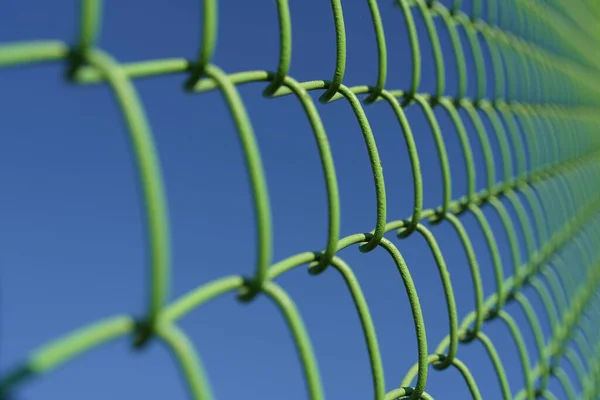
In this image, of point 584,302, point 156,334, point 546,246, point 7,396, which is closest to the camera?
point 7,396

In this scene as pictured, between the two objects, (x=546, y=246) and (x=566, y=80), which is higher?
(x=566, y=80)

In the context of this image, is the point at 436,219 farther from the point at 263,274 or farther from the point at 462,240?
the point at 263,274

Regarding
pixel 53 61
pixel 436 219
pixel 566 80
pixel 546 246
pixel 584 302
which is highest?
pixel 566 80

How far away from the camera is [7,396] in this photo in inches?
22.6

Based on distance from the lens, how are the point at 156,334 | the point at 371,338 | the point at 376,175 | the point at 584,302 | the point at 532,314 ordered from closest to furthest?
1. the point at 156,334
2. the point at 371,338
3. the point at 376,175
4. the point at 532,314
5. the point at 584,302

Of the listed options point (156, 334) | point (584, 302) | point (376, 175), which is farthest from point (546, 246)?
point (156, 334)

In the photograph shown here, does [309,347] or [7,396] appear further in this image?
[309,347]

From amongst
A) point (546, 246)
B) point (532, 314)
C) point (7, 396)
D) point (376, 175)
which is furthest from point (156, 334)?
point (546, 246)

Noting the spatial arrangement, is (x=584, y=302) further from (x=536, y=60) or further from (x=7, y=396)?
(x=7, y=396)

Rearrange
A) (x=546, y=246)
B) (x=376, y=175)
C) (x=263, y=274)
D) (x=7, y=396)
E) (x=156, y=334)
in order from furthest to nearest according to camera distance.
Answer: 1. (x=546, y=246)
2. (x=376, y=175)
3. (x=263, y=274)
4. (x=156, y=334)
5. (x=7, y=396)

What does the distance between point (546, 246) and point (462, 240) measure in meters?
1.04

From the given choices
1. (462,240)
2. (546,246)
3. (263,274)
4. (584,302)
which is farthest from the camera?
(584,302)

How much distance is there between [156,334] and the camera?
70cm

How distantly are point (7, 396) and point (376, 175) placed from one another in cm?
90
